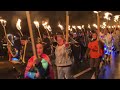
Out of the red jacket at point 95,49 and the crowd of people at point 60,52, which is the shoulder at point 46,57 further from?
the red jacket at point 95,49

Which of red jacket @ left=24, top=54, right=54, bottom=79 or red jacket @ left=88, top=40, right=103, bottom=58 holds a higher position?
red jacket @ left=88, top=40, right=103, bottom=58

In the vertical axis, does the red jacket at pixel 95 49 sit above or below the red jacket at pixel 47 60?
above

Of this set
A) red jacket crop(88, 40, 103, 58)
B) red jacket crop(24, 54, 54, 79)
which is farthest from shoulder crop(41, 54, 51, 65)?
red jacket crop(88, 40, 103, 58)

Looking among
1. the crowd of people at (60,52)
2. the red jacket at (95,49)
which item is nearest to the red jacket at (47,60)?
the crowd of people at (60,52)

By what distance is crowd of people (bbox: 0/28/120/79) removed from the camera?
79.2ft

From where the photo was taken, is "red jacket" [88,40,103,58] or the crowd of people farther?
"red jacket" [88,40,103,58]

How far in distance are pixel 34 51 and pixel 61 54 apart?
0.71 meters

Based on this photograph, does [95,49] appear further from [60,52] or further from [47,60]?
[47,60]

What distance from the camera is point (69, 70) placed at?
24188mm

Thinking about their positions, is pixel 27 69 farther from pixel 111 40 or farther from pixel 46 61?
pixel 111 40

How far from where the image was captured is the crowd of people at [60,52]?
24.1 meters

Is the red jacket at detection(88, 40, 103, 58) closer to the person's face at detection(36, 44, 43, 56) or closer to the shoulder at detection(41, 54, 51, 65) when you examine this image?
the shoulder at detection(41, 54, 51, 65)
